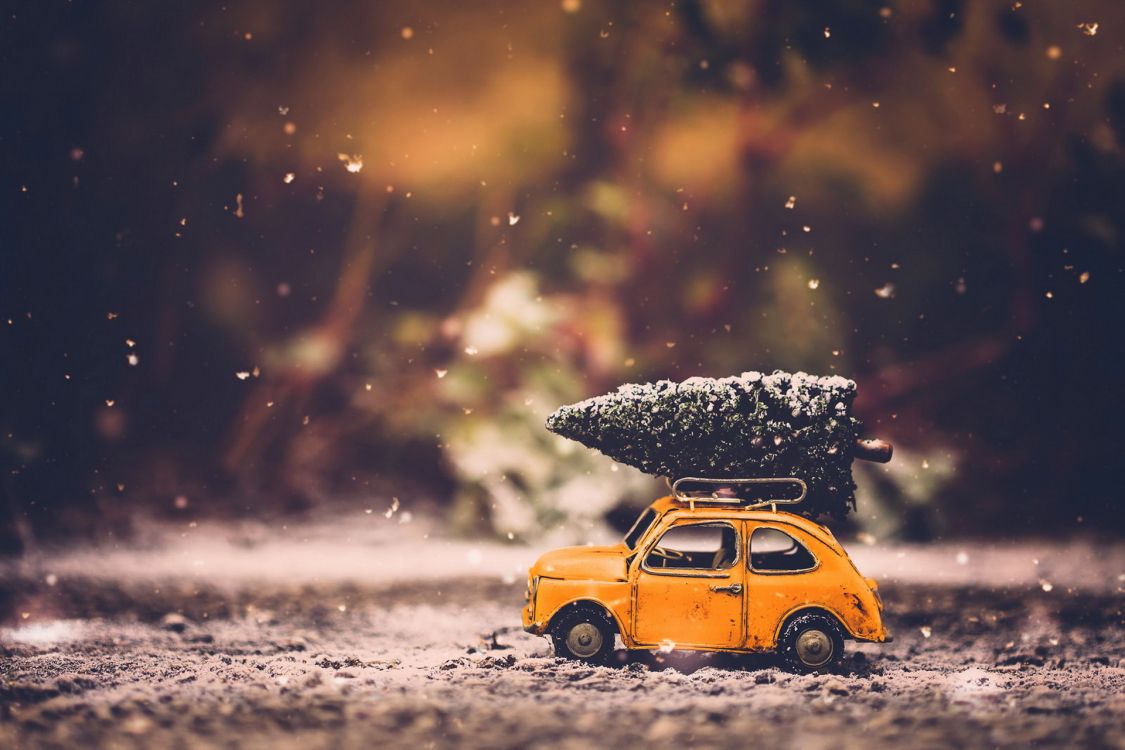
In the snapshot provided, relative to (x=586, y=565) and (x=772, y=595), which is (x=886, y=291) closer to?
(x=772, y=595)

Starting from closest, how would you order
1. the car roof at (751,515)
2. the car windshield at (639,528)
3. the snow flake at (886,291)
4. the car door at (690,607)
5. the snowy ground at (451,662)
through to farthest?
the snowy ground at (451,662) → the car door at (690,607) → the car roof at (751,515) → the car windshield at (639,528) → the snow flake at (886,291)

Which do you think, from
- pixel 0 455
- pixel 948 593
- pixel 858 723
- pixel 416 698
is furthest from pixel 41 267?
pixel 948 593

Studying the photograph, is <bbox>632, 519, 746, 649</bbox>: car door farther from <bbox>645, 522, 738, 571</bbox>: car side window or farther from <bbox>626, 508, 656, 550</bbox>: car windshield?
<bbox>626, 508, 656, 550</bbox>: car windshield

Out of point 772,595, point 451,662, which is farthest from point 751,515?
point 451,662

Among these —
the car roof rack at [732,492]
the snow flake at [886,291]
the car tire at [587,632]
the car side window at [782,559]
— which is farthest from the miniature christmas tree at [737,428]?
the snow flake at [886,291]

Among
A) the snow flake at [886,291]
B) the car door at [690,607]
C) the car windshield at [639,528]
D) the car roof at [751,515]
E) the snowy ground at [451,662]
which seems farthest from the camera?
the snow flake at [886,291]

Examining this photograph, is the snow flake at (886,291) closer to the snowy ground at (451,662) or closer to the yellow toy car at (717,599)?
the snowy ground at (451,662)
